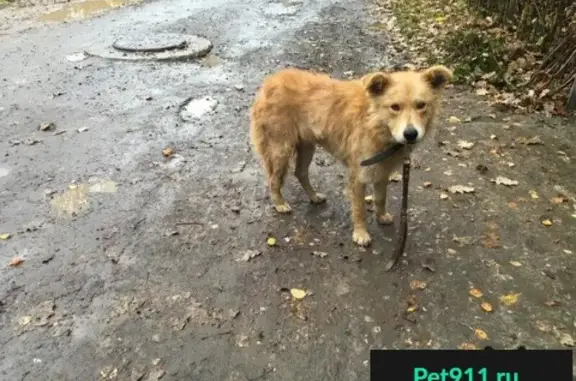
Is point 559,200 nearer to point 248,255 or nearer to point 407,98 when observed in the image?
point 407,98

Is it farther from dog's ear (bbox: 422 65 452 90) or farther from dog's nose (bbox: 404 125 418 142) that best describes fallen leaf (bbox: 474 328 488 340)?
dog's ear (bbox: 422 65 452 90)

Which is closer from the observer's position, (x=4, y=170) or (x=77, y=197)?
(x=77, y=197)

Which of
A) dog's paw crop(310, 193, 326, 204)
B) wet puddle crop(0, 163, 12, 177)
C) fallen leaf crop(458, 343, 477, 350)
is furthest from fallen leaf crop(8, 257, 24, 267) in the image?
fallen leaf crop(458, 343, 477, 350)

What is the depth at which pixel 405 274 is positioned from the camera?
421 centimetres

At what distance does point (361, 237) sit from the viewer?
15.0 ft

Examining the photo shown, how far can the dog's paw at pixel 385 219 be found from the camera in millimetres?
4832

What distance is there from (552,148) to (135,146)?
5110 mm

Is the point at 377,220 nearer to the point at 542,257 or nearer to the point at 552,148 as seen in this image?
the point at 542,257

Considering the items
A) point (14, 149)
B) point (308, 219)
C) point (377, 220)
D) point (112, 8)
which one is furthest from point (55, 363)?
point (112, 8)

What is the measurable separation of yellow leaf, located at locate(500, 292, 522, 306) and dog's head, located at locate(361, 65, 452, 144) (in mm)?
1421

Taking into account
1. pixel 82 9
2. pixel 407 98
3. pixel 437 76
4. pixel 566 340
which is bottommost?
pixel 82 9

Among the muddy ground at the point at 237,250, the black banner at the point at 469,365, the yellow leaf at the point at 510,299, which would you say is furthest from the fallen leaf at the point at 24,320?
the yellow leaf at the point at 510,299

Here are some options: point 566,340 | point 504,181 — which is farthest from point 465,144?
point 566,340

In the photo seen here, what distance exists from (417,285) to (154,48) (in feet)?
24.1
